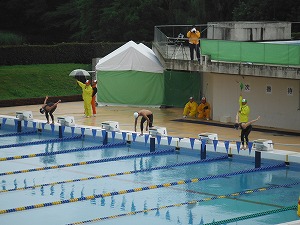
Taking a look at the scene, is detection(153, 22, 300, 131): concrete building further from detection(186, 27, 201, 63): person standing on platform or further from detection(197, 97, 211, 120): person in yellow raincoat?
detection(186, 27, 201, 63): person standing on platform

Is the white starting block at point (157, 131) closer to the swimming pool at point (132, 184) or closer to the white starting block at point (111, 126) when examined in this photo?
the swimming pool at point (132, 184)

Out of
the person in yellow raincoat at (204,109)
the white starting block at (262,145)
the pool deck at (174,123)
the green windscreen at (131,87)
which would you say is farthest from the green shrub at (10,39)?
the white starting block at (262,145)

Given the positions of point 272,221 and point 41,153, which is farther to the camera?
point 41,153

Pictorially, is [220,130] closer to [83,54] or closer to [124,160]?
[124,160]

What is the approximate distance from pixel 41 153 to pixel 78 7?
28610 millimetres

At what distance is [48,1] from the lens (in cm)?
5953

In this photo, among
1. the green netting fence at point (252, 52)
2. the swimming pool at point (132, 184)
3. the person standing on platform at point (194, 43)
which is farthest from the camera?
the person standing on platform at point (194, 43)

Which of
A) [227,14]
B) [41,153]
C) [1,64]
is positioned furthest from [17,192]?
[227,14]

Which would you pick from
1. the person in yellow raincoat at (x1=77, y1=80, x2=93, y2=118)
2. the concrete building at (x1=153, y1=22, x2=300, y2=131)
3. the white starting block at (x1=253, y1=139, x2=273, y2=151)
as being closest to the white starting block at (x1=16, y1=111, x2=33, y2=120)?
the person in yellow raincoat at (x1=77, y1=80, x2=93, y2=118)

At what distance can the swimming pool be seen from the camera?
66.9 ft

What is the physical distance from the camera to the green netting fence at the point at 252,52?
3006cm

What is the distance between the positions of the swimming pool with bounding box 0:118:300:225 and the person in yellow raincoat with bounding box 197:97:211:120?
5356 mm

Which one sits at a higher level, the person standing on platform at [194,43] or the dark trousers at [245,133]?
the person standing on platform at [194,43]

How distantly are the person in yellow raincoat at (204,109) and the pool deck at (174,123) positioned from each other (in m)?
0.30
